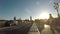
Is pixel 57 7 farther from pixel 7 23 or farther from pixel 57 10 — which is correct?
pixel 7 23

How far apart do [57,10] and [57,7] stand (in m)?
1.45

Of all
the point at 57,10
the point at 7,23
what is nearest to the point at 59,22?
the point at 57,10

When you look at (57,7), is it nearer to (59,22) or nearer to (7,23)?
(59,22)

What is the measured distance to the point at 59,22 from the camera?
2313 inches

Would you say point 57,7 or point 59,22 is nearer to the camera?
point 57,7

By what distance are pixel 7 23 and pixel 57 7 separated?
33.0 meters

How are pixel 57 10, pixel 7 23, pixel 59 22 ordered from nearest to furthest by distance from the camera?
pixel 57 10 < pixel 59 22 < pixel 7 23

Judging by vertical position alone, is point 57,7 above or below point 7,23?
above

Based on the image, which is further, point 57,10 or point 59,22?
point 59,22

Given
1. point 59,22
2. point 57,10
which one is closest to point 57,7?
point 57,10

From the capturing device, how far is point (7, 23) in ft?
227

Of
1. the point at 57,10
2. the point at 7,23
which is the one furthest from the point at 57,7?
the point at 7,23

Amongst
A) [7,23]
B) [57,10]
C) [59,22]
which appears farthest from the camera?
[7,23]

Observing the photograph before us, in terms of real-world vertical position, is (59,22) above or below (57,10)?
below
